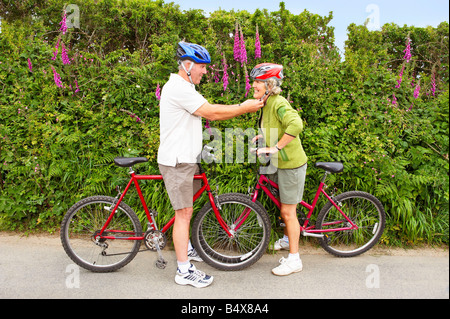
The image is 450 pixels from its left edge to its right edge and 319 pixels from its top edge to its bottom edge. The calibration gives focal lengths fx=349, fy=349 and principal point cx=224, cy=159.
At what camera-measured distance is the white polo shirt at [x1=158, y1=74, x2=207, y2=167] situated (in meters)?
3.00

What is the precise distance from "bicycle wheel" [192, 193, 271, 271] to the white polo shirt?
2.11ft

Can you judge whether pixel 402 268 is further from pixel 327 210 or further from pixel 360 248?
pixel 327 210

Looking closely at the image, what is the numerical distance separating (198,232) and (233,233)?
37 centimetres

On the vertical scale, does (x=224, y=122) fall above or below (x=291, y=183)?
above

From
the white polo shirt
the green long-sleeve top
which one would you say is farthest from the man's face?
the green long-sleeve top

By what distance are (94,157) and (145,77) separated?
1.17 m

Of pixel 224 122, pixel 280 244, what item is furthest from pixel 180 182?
pixel 280 244

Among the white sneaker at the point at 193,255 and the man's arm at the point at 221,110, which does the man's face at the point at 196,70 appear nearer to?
the man's arm at the point at 221,110

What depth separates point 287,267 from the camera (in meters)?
3.44

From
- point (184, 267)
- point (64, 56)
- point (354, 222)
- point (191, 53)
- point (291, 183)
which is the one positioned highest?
point (64, 56)

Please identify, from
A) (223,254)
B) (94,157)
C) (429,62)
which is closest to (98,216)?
(94,157)

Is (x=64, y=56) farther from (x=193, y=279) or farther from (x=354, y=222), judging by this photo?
(x=354, y=222)

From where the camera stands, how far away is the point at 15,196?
4.34 meters

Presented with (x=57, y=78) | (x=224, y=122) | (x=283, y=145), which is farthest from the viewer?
(x=57, y=78)
